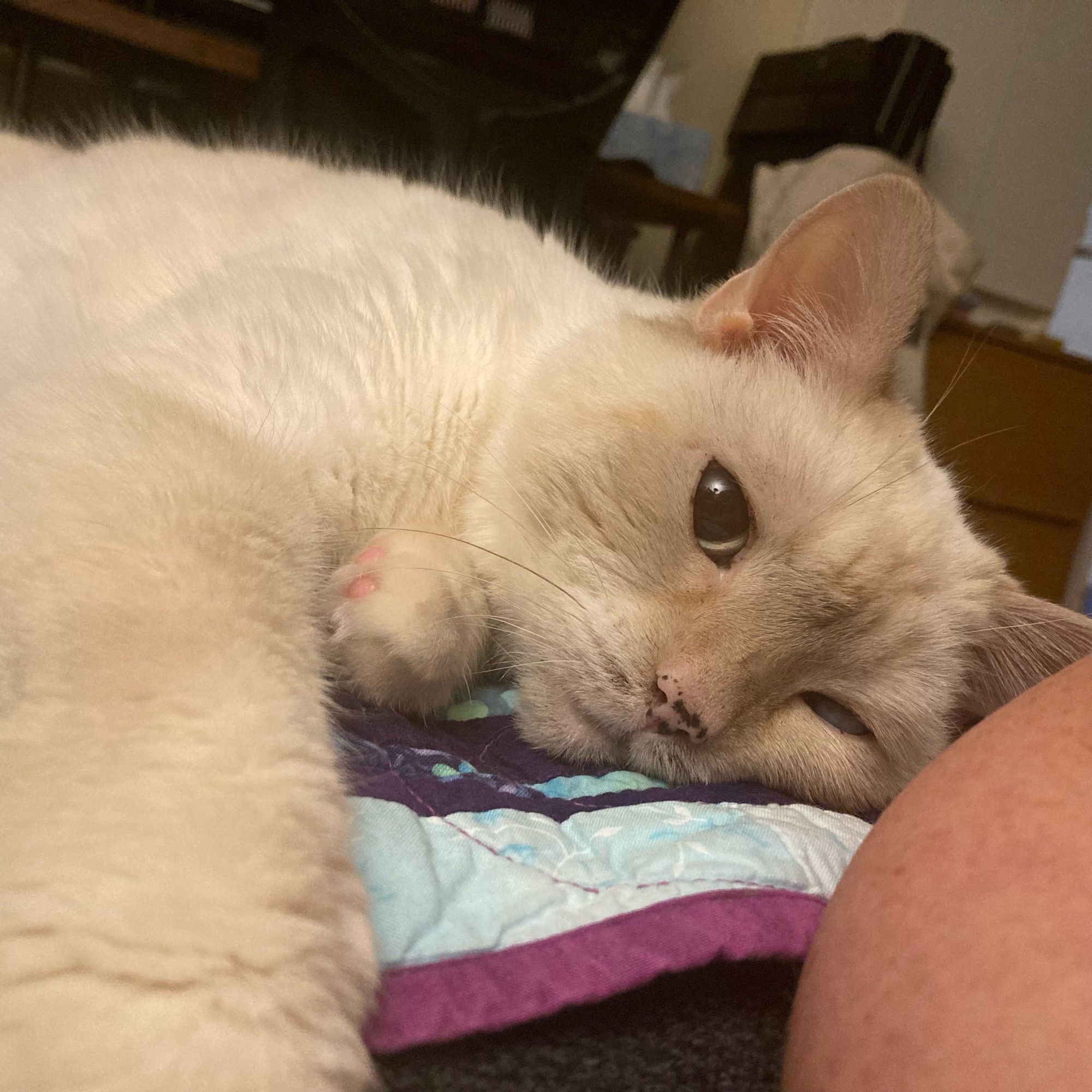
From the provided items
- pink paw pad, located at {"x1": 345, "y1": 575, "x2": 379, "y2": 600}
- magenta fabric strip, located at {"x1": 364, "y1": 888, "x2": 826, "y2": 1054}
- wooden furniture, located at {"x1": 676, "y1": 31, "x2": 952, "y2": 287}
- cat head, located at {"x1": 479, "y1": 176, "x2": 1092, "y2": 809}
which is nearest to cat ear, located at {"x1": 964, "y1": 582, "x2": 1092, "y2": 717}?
cat head, located at {"x1": 479, "y1": 176, "x2": 1092, "y2": 809}

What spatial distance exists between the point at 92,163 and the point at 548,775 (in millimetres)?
1415

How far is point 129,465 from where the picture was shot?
0.82m

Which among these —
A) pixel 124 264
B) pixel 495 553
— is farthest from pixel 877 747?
pixel 124 264

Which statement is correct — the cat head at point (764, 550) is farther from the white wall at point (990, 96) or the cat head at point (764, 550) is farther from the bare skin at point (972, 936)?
the white wall at point (990, 96)

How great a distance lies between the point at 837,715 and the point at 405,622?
0.61m

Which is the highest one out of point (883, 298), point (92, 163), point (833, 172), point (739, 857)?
point (833, 172)

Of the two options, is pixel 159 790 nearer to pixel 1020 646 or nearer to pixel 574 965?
pixel 574 965

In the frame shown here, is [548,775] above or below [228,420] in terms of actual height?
below

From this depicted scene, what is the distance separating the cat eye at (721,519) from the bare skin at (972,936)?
0.41 m

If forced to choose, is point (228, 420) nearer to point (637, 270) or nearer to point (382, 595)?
point (382, 595)

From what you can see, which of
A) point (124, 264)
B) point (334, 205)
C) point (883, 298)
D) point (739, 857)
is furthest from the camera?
point (334, 205)

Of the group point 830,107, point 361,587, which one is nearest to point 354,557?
point 361,587

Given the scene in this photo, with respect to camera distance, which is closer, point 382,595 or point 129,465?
point 129,465

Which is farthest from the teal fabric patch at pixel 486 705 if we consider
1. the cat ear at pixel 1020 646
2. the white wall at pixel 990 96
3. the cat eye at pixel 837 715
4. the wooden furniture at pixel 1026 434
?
the white wall at pixel 990 96
